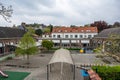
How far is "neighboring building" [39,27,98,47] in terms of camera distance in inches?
2510

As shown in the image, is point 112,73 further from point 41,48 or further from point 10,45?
point 41,48

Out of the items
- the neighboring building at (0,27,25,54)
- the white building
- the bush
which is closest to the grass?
the bush

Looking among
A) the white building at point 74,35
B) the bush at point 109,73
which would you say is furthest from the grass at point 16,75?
the white building at point 74,35

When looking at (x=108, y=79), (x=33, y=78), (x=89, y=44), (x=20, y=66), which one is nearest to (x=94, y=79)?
(x=108, y=79)

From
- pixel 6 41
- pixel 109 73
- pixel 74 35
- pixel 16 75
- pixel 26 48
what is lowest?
pixel 16 75

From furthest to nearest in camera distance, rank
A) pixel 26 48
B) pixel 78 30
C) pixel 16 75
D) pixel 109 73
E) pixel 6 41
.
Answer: pixel 78 30, pixel 6 41, pixel 26 48, pixel 16 75, pixel 109 73

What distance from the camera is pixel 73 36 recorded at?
6706cm

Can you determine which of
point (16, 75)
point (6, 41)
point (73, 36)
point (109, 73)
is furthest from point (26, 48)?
point (73, 36)

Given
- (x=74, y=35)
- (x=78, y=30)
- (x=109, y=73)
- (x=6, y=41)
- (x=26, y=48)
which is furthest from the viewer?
(x=78, y=30)

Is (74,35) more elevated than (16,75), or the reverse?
(74,35)

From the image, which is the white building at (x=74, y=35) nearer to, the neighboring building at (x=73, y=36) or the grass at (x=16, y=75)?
the neighboring building at (x=73, y=36)

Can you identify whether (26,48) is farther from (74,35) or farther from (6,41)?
(74,35)

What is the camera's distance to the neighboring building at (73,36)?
209ft

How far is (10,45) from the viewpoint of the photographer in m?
42.1
